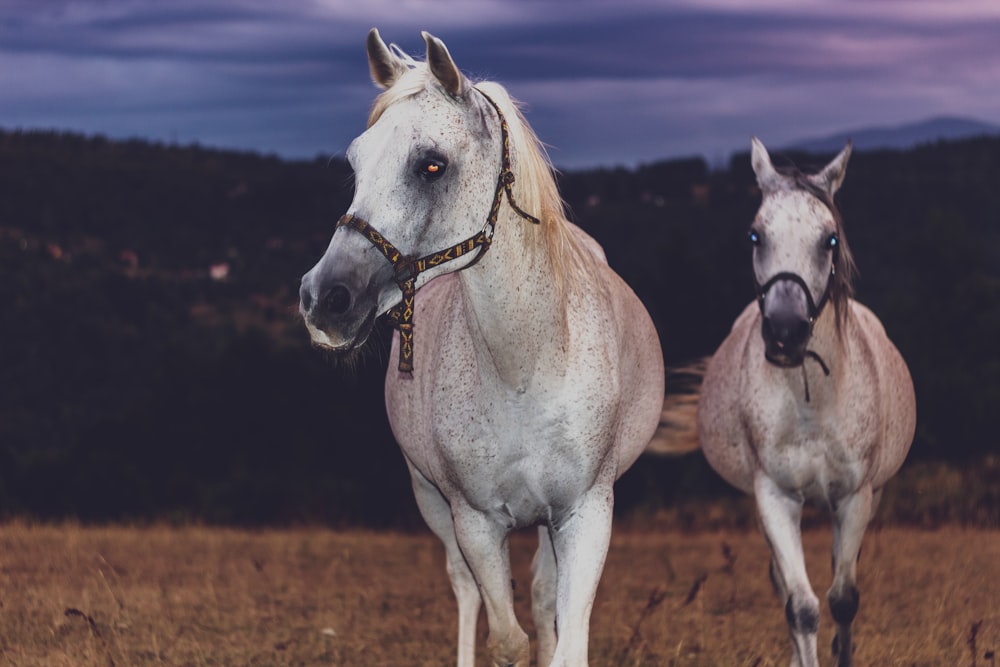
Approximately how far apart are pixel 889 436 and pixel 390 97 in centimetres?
413

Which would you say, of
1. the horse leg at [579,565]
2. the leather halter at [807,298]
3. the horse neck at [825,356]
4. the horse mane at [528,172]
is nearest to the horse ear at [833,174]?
the leather halter at [807,298]

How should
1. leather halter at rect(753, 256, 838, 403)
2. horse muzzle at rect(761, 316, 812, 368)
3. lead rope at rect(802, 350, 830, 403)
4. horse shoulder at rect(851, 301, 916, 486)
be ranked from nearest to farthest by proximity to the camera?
horse muzzle at rect(761, 316, 812, 368), leather halter at rect(753, 256, 838, 403), lead rope at rect(802, 350, 830, 403), horse shoulder at rect(851, 301, 916, 486)

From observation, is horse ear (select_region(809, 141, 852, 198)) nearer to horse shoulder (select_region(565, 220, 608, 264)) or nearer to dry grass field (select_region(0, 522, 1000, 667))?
→ horse shoulder (select_region(565, 220, 608, 264))

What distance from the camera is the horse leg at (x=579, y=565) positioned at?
4559 millimetres

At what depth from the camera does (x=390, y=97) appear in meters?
4.20

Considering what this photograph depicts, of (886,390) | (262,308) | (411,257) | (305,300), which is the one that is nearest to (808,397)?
(886,390)

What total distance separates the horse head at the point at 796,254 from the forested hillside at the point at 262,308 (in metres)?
0.35

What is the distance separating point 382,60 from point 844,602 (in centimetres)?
414

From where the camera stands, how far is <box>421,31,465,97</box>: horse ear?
3.98 meters

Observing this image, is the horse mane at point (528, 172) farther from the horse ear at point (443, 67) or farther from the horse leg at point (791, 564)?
the horse leg at point (791, 564)

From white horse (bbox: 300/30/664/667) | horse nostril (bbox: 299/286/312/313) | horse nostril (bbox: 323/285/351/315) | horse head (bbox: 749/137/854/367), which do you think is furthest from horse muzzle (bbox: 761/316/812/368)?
horse nostril (bbox: 299/286/312/313)

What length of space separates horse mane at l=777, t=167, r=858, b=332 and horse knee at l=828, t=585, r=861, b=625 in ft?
5.05

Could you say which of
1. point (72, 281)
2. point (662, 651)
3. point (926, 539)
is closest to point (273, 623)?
point (662, 651)

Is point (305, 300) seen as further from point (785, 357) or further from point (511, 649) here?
point (785, 357)
